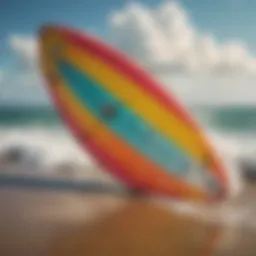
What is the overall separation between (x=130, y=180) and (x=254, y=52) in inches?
20.4

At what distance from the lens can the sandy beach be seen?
1.46m

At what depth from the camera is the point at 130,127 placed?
1.54 metres

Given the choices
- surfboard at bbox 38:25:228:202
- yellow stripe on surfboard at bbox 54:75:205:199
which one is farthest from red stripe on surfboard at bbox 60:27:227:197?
yellow stripe on surfboard at bbox 54:75:205:199

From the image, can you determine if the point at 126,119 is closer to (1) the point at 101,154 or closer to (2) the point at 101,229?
(1) the point at 101,154

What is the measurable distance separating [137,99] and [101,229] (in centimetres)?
40

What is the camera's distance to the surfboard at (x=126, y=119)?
150 centimetres

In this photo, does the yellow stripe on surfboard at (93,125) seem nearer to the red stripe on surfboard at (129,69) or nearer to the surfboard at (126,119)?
the surfboard at (126,119)

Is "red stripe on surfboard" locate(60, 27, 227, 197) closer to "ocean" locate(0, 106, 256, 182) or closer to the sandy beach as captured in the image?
"ocean" locate(0, 106, 256, 182)

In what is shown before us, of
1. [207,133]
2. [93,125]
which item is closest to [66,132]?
[93,125]

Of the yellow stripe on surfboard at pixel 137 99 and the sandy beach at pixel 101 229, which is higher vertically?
the yellow stripe on surfboard at pixel 137 99

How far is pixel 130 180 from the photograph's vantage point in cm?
156

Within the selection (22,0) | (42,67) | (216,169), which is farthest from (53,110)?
(216,169)

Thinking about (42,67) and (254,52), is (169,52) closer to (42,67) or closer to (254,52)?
(254,52)

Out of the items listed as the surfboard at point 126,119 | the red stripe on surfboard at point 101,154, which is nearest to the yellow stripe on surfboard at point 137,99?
the surfboard at point 126,119
